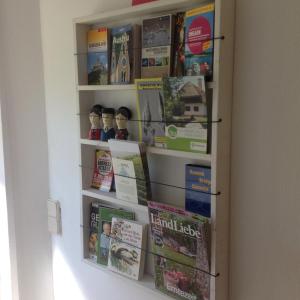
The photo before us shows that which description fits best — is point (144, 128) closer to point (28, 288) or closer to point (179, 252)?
point (179, 252)

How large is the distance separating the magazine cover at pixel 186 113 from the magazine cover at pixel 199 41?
1.6 inches

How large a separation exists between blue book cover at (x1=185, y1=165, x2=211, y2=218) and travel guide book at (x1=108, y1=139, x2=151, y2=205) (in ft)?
0.46

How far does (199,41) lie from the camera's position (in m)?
1.00

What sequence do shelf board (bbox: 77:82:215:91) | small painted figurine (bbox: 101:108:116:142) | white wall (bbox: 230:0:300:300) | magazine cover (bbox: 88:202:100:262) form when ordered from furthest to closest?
magazine cover (bbox: 88:202:100:262), small painted figurine (bbox: 101:108:116:142), shelf board (bbox: 77:82:215:91), white wall (bbox: 230:0:300:300)

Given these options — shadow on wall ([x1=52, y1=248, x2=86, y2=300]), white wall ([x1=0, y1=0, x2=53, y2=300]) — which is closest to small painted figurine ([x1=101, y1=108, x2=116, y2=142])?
white wall ([x1=0, y1=0, x2=53, y2=300])

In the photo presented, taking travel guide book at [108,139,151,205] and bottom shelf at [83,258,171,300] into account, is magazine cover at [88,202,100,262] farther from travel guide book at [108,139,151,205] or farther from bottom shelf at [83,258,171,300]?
travel guide book at [108,139,151,205]

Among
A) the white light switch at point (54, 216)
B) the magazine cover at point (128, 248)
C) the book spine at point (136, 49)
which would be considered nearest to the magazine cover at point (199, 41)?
the book spine at point (136, 49)

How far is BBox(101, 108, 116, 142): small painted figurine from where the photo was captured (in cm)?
126

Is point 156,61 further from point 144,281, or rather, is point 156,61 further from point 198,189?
point 144,281

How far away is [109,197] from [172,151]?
0.32 metres

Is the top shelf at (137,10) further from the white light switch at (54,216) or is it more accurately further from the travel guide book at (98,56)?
the white light switch at (54,216)

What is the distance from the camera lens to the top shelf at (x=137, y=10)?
1030 millimetres

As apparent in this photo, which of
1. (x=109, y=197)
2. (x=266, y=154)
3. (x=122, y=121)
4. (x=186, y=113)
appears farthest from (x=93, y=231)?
(x=266, y=154)

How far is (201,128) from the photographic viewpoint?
1021 millimetres
